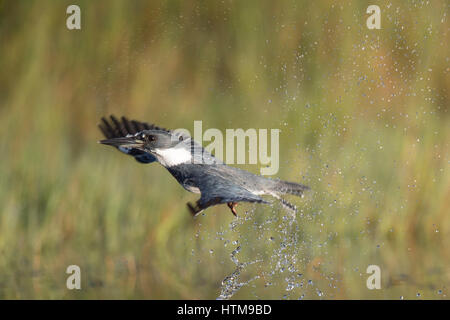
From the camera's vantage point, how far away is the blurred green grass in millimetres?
4617

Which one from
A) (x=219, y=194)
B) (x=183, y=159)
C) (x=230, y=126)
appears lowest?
(x=219, y=194)

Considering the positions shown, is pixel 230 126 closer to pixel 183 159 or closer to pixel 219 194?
pixel 183 159

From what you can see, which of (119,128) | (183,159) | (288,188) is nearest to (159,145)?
(183,159)

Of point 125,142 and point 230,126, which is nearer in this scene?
point 125,142

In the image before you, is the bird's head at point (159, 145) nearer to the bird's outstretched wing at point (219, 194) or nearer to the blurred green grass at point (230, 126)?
the bird's outstretched wing at point (219, 194)

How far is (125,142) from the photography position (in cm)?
381

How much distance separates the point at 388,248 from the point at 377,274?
45 cm

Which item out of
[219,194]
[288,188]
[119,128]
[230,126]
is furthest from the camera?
[230,126]

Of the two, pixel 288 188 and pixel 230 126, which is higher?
pixel 230 126

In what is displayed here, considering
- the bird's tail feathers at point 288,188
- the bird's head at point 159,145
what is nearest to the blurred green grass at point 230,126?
the bird's tail feathers at point 288,188

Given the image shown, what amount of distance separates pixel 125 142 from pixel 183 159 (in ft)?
1.15

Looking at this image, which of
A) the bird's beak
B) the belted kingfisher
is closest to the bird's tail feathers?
the belted kingfisher
